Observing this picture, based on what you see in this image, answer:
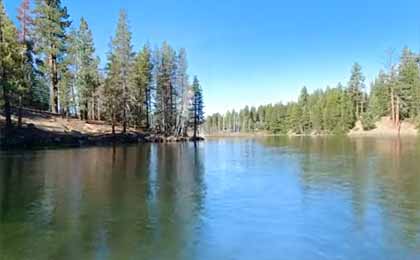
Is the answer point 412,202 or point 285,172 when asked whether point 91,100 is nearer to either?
point 285,172

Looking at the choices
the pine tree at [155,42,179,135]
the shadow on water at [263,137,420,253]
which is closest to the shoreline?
the pine tree at [155,42,179,135]

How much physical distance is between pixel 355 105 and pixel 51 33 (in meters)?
83.1

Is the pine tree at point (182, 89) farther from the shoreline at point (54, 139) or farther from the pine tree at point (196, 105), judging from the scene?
the shoreline at point (54, 139)

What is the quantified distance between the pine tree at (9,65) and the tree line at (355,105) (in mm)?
73696

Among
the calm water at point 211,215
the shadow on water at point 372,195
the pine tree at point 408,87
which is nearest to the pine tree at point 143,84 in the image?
the calm water at point 211,215

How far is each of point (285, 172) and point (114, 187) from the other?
9848 millimetres

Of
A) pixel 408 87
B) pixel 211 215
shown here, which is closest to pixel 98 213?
pixel 211 215

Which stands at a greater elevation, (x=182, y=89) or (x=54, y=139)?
(x=182, y=89)

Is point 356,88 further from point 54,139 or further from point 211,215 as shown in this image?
point 211,215

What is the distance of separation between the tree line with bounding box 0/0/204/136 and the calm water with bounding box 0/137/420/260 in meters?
21.8

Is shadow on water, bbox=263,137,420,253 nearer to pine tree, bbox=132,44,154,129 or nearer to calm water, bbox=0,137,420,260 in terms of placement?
calm water, bbox=0,137,420,260

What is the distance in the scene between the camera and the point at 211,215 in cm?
1240

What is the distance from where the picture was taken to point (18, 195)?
1562 cm

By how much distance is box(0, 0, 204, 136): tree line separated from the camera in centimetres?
3978
